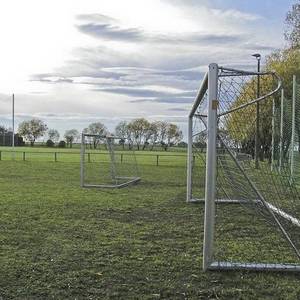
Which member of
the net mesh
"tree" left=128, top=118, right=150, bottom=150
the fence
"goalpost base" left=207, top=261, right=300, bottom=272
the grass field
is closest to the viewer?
the grass field

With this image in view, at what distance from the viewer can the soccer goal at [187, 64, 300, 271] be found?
5980mm

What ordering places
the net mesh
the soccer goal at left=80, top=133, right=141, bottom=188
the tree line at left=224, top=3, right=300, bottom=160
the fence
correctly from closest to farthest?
the tree line at left=224, top=3, right=300, bottom=160 < the soccer goal at left=80, top=133, right=141, bottom=188 < the net mesh < the fence

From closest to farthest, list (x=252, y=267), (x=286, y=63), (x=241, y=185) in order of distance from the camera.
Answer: (x=252, y=267) < (x=241, y=185) < (x=286, y=63)

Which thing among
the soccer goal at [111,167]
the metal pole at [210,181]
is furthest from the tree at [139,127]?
the metal pole at [210,181]

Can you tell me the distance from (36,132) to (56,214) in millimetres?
97075

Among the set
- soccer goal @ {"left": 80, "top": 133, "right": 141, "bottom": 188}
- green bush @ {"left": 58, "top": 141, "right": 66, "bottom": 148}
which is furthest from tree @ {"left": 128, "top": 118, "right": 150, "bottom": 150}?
soccer goal @ {"left": 80, "top": 133, "right": 141, "bottom": 188}

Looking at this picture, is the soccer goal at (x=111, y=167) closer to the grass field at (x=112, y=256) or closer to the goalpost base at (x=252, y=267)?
the grass field at (x=112, y=256)

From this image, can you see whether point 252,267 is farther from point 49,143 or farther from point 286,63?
point 49,143

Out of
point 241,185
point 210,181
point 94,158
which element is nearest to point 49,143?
point 94,158

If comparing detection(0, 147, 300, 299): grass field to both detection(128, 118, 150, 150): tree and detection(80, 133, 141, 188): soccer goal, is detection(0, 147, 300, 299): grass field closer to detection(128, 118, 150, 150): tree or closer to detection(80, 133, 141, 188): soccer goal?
detection(80, 133, 141, 188): soccer goal

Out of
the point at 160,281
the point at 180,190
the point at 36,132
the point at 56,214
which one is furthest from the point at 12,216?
the point at 36,132

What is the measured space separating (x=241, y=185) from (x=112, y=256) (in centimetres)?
215

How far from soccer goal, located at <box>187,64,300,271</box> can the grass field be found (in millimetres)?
398

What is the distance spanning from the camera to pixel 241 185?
7.57 m
